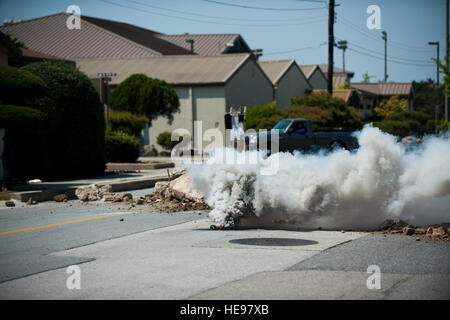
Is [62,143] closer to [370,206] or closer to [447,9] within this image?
[370,206]

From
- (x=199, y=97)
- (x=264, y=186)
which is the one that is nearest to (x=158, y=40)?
(x=199, y=97)

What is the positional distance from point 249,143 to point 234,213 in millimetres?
11727

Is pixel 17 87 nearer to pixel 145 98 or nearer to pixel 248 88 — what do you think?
pixel 145 98

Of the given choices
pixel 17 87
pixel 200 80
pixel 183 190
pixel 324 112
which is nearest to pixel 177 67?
pixel 200 80

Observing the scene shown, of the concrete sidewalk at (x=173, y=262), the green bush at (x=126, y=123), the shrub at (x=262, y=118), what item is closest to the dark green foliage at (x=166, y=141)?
the green bush at (x=126, y=123)

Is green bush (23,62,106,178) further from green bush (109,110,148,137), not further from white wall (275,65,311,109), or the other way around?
white wall (275,65,311,109)

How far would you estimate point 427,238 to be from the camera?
9.20 meters

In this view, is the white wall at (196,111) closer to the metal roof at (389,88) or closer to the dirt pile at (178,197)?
the dirt pile at (178,197)

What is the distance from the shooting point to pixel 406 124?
2194 inches

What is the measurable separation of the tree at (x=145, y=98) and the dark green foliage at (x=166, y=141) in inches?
153

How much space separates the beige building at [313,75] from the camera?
232ft

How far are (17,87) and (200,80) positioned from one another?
31899mm

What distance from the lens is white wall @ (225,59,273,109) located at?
49.3 meters

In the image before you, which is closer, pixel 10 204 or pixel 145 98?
pixel 10 204
